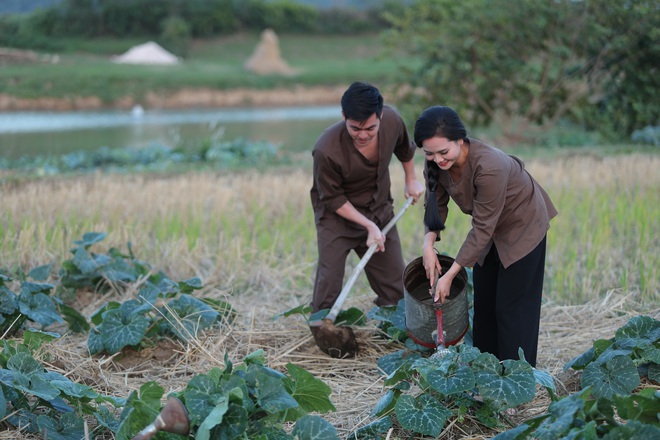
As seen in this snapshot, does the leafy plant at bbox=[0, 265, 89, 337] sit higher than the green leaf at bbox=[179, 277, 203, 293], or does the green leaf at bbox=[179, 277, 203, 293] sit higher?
the green leaf at bbox=[179, 277, 203, 293]

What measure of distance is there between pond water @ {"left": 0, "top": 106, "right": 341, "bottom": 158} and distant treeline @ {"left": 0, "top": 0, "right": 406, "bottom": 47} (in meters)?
16.1

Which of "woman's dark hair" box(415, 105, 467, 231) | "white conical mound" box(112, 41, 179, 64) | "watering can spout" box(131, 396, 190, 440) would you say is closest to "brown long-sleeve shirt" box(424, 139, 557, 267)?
"woman's dark hair" box(415, 105, 467, 231)

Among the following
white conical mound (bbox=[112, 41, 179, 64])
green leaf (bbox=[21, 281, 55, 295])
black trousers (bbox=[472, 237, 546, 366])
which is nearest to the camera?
black trousers (bbox=[472, 237, 546, 366])

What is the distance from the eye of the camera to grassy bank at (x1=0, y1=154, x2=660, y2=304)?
5281mm

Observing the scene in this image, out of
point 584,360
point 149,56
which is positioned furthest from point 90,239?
point 149,56

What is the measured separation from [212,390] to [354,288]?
260cm

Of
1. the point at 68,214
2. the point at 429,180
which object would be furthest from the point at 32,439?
the point at 68,214

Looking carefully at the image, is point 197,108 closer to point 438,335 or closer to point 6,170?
point 6,170

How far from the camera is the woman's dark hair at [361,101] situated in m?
3.65

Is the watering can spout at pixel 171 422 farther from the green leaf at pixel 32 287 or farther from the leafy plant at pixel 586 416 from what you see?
the green leaf at pixel 32 287

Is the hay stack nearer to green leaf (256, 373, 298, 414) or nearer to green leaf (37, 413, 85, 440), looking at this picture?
green leaf (37, 413, 85, 440)

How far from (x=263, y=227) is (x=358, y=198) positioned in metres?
2.23

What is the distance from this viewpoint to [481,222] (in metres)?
3.22

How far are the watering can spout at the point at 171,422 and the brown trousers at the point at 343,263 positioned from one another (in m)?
1.78
